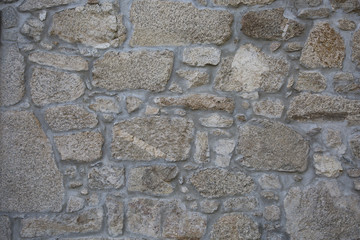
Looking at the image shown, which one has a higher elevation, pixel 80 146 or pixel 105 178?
pixel 80 146

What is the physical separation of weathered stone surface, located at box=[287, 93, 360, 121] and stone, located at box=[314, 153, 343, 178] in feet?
0.75

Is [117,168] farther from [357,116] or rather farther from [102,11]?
[357,116]

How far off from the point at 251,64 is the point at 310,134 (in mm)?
522

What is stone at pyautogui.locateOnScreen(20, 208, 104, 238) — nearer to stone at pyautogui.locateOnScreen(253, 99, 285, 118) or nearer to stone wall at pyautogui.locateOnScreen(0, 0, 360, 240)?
stone wall at pyautogui.locateOnScreen(0, 0, 360, 240)

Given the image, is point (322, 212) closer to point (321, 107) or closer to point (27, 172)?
point (321, 107)

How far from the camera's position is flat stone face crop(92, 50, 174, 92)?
6.54 ft

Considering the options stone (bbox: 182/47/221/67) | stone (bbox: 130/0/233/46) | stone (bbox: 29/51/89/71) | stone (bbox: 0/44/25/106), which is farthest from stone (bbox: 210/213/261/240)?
stone (bbox: 0/44/25/106)

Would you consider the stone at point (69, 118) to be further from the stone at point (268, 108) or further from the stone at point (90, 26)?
the stone at point (268, 108)

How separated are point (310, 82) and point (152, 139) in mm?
961

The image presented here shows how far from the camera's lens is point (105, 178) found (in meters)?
1.98

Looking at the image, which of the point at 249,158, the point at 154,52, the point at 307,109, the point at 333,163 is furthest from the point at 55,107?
the point at 333,163

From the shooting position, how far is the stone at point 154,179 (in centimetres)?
197

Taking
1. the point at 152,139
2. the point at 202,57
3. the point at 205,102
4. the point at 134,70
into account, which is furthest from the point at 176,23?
the point at 152,139

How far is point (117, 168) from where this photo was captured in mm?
1986
